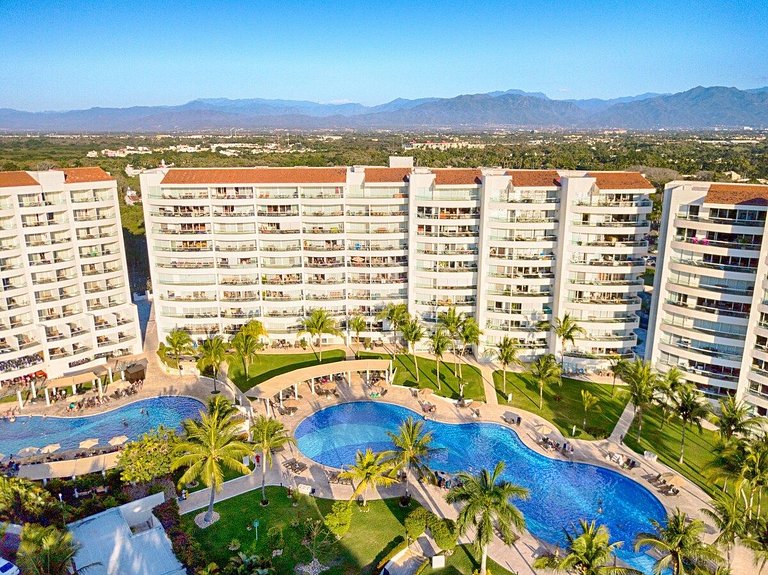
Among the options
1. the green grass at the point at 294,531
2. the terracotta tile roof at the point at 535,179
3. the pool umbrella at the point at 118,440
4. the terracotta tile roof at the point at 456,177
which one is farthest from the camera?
the terracotta tile roof at the point at 456,177

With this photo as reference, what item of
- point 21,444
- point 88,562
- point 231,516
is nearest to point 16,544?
point 88,562

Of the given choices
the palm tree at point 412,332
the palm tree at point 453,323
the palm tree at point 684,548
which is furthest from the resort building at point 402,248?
the palm tree at point 684,548

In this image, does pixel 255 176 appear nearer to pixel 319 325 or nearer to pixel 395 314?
pixel 319 325

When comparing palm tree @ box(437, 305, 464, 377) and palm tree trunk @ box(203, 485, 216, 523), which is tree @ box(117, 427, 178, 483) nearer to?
palm tree trunk @ box(203, 485, 216, 523)

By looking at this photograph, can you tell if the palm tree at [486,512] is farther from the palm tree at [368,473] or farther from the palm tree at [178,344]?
the palm tree at [178,344]

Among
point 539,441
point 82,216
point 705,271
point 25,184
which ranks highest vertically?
point 25,184

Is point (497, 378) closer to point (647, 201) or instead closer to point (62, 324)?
point (647, 201)
